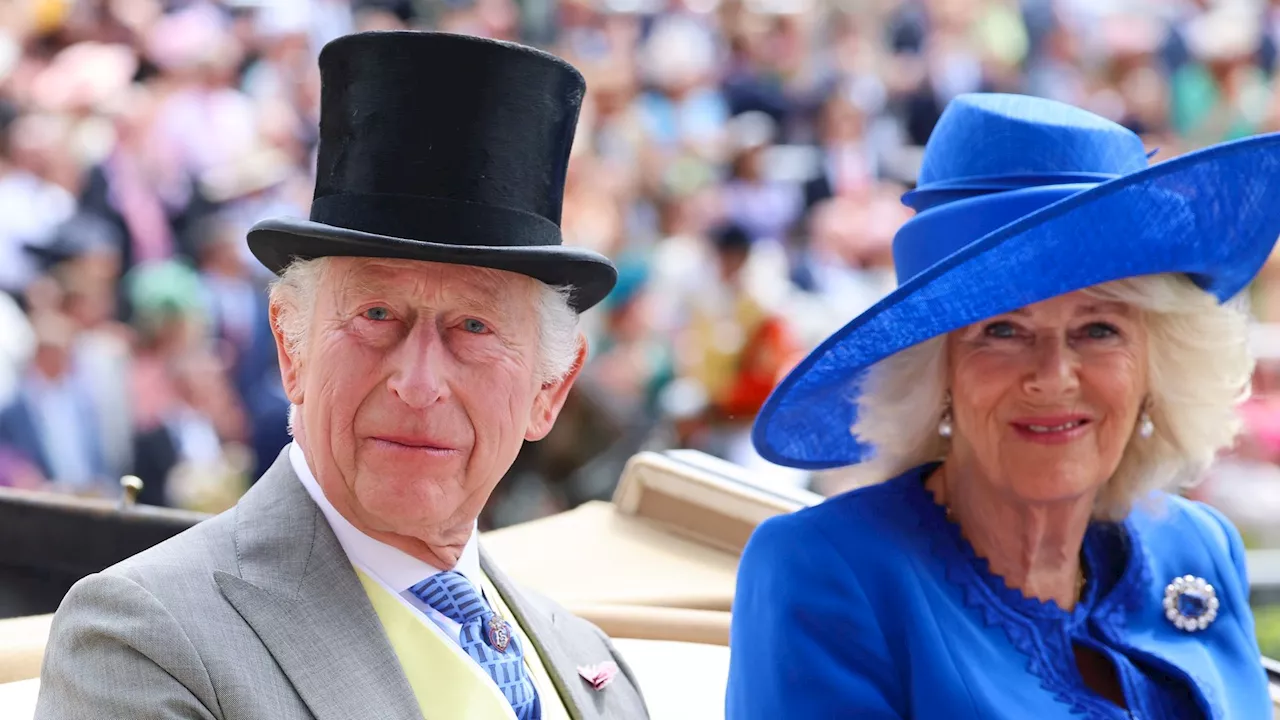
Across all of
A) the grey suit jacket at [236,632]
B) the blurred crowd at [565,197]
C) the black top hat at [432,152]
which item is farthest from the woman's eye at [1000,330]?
the blurred crowd at [565,197]

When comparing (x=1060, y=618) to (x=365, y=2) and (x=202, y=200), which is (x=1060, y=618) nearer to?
(x=202, y=200)

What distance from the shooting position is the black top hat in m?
1.90

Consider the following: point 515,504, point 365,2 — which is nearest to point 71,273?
point 515,504

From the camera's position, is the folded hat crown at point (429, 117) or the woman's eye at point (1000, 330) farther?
the woman's eye at point (1000, 330)

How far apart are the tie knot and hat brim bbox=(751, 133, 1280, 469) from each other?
575 mm

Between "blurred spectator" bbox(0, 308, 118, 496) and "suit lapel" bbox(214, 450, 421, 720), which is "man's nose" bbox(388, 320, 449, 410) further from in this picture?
"blurred spectator" bbox(0, 308, 118, 496)

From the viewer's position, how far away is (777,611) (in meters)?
2.16

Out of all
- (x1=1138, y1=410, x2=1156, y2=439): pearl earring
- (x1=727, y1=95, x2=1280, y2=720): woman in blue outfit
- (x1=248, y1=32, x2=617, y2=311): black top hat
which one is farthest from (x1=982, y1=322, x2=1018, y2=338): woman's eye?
(x1=248, y1=32, x2=617, y2=311): black top hat

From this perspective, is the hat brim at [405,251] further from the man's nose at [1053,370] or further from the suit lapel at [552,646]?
the man's nose at [1053,370]

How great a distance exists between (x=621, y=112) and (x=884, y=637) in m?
5.87

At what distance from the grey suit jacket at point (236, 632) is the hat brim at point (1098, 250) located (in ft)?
2.48

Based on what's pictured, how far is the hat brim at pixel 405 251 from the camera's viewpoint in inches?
72.6

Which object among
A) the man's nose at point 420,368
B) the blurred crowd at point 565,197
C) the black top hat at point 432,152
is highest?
the black top hat at point 432,152

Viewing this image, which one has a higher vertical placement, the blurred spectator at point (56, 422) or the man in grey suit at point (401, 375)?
the man in grey suit at point (401, 375)
